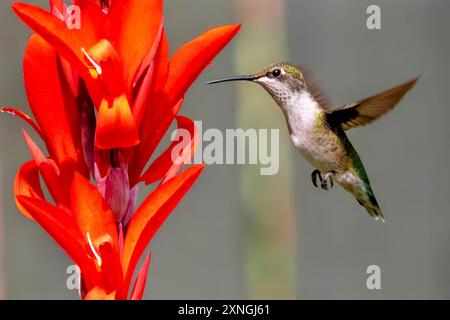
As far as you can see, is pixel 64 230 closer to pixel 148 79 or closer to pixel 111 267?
pixel 111 267

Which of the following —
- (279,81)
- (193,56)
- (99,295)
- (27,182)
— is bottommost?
(99,295)

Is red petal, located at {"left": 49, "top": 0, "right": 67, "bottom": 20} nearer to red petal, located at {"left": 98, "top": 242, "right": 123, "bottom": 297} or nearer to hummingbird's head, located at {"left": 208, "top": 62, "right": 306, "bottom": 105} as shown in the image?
red petal, located at {"left": 98, "top": 242, "right": 123, "bottom": 297}

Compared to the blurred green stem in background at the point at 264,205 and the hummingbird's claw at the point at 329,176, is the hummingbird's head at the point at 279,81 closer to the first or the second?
the hummingbird's claw at the point at 329,176

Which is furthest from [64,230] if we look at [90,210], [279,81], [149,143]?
[279,81]

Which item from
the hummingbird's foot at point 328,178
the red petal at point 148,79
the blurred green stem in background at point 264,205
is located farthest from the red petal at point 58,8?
the blurred green stem in background at point 264,205
